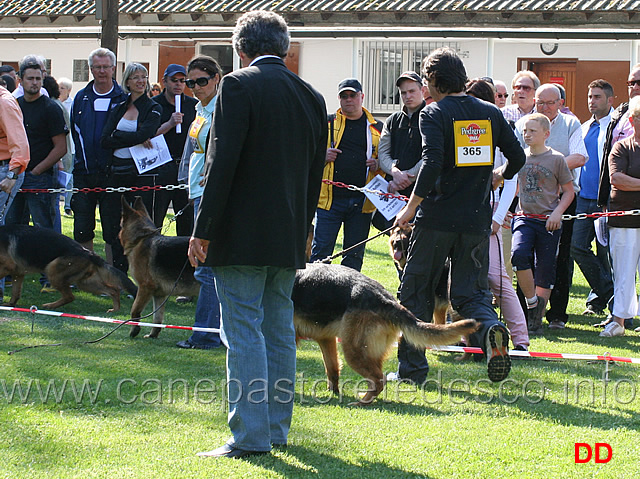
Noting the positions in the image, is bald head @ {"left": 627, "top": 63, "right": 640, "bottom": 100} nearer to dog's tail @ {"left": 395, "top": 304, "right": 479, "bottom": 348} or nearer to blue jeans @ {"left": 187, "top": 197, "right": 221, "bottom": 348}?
dog's tail @ {"left": 395, "top": 304, "right": 479, "bottom": 348}

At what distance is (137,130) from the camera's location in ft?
26.8

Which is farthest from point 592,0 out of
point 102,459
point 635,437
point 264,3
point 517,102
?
point 102,459

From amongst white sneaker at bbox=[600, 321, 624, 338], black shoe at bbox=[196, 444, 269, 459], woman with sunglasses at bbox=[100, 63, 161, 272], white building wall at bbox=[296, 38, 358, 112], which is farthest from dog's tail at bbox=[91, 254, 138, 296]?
white building wall at bbox=[296, 38, 358, 112]

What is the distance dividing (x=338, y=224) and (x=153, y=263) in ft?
5.90

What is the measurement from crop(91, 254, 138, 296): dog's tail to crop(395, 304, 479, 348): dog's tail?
3707 mm

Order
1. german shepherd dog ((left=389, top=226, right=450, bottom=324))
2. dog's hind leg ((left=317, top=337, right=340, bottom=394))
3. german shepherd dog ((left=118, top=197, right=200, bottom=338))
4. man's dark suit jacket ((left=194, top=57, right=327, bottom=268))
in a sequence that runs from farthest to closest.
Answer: german shepherd dog ((left=118, top=197, right=200, bottom=338)) → german shepherd dog ((left=389, top=226, right=450, bottom=324)) → dog's hind leg ((left=317, top=337, right=340, bottom=394)) → man's dark suit jacket ((left=194, top=57, right=327, bottom=268))

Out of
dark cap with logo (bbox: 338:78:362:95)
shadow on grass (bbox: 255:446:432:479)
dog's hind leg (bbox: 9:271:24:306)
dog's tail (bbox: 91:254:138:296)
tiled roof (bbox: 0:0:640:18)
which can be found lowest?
shadow on grass (bbox: 255:446:432:479)

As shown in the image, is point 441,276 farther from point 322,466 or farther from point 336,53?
point 336,53

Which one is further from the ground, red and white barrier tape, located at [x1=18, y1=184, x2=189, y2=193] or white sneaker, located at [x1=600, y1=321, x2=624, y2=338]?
red and white barrier tape, located at [x1=18, y1=184, x2=189, y2=193]

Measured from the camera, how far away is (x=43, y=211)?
8609mm

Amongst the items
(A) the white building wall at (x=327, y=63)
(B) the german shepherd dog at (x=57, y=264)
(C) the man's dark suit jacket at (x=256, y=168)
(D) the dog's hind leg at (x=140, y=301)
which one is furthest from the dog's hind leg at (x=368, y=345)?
(A) the white building wall at (x=327, y=63)

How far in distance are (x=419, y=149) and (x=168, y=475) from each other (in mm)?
4361

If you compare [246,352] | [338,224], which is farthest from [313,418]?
[338,224]

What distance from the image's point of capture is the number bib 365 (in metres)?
4.99
